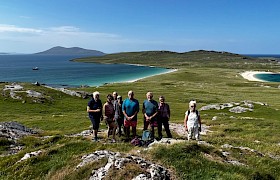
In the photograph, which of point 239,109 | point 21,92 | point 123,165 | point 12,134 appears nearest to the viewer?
point 123,165

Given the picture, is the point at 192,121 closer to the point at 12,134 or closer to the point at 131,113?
the point at 131,113

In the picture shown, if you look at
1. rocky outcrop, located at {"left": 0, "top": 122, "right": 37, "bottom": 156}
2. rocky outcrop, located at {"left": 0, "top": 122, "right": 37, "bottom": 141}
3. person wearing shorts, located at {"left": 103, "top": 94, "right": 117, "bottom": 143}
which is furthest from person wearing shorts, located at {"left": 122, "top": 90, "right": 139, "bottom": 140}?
rocky outcrop, located at {"left": 0, "top": 122, "right": 37, "bottom": 141}

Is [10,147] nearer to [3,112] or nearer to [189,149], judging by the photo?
[189,149]

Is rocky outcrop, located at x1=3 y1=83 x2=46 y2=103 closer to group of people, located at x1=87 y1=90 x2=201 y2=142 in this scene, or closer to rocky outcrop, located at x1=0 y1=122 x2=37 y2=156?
rocky outcrop, located at x1=0 y1=122 x2=37 y2=156

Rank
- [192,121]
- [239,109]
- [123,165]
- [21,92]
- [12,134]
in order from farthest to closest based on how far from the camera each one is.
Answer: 1. [21,92]
2. [239,109]
3. [12,134]
4. [192,121]
5. [123,165]

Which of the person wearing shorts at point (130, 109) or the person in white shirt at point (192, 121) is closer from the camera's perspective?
the person in white shirt at point (192, 121)

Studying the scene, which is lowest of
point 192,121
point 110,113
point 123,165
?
point 123,165

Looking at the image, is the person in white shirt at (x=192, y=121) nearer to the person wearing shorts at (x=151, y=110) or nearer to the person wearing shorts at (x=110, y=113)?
the person wearing shorts at (x=151, y=110)

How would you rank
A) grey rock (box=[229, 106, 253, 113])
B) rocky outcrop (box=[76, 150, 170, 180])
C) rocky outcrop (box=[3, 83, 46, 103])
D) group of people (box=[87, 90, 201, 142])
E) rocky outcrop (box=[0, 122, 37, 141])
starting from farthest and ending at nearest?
1. rocky outcrop (box=[3, 83, 46, 103])
2. grey rock (box=[229, 106, 253, 113])
3. rocky outcrop (box=[0, 122, 37, 141])
4. group of people (box=[87, 90, 201, 142])
5. rocky outcrop (box=[76, 150, 170, 180])

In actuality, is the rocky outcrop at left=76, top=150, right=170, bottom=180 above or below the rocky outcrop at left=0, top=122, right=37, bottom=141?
above

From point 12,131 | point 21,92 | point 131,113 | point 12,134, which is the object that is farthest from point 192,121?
point 21,92

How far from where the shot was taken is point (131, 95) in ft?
63.6

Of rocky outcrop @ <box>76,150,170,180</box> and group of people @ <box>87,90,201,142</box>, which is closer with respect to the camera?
rocky outcrop @ <box>76,150,170,180</box>

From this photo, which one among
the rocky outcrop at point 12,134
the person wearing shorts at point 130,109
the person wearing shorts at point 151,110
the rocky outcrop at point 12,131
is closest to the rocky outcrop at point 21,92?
the rocky outcrop at point 12,131
